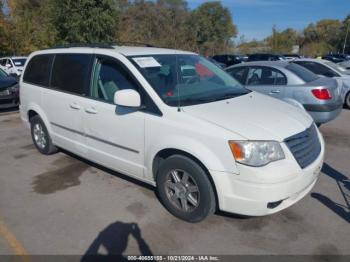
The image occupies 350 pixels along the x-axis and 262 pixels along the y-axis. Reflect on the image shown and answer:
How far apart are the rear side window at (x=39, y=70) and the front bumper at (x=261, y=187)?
11.3 feet

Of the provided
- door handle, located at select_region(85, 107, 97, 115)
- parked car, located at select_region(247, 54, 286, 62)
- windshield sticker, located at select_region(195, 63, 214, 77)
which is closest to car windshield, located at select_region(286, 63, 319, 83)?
windshield sticker, located at select_region(195, 63, 214, 77)

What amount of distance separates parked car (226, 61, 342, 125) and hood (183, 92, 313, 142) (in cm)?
285

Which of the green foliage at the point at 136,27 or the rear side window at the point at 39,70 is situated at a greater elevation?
the green foliage at the point at 136,27

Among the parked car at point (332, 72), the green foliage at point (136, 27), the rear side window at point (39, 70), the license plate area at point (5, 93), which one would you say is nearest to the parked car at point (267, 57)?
the green foliage at point (136, 27)

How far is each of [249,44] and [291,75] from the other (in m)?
44.9

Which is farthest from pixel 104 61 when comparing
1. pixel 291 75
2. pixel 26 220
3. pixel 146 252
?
pixel 291 75

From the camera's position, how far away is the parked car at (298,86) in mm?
6430

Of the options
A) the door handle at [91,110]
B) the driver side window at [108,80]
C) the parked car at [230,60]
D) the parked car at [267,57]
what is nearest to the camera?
the driver side window at [108,80]

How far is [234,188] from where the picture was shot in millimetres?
2990

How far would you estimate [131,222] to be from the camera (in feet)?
11.4

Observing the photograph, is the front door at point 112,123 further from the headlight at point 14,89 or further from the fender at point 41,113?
the headlight at point 14,89

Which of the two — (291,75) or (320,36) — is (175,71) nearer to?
(291,75)

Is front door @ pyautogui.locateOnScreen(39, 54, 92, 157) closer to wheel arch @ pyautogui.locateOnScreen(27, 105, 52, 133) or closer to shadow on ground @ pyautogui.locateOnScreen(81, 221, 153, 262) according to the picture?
wheel arch @ pyautogui.locateOnScreen(27, 105, 52, 133)

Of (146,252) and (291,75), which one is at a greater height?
(291,75)
